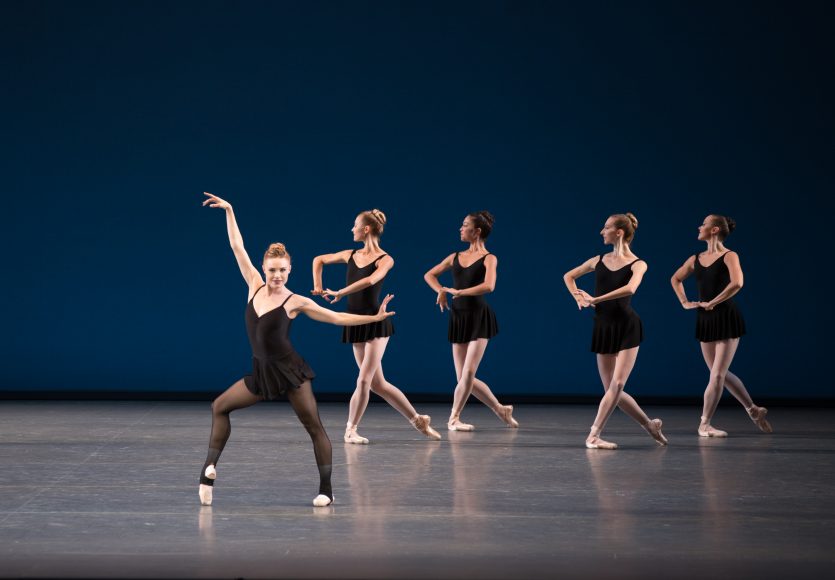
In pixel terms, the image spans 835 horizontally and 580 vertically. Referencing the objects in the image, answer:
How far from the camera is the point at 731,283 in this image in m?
8.09

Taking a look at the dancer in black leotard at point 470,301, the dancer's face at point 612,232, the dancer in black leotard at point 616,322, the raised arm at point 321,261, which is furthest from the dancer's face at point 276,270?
the dancer in black leotard at point 470,301

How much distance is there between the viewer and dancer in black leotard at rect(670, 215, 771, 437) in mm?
8148

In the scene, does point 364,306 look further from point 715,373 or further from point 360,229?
point 715,373

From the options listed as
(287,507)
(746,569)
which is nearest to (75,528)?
(287,507)

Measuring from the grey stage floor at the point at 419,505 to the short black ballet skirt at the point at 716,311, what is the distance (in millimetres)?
759

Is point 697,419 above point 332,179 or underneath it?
underneath

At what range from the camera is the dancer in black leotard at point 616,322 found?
289 inches

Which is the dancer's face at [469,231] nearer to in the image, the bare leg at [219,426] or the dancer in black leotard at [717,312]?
the dancer in black leotard at [717,312]

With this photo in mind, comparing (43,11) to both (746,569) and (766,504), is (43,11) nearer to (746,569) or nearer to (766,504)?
(766,504)

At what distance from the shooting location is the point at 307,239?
10781 millimetres

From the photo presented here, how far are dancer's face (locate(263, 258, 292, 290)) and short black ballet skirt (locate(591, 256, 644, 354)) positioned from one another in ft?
8.75

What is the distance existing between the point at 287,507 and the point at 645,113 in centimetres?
667

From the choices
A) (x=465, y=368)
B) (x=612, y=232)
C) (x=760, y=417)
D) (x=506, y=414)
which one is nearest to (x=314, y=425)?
(x=612, y=232)

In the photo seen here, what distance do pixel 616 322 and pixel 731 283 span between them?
1172mm
